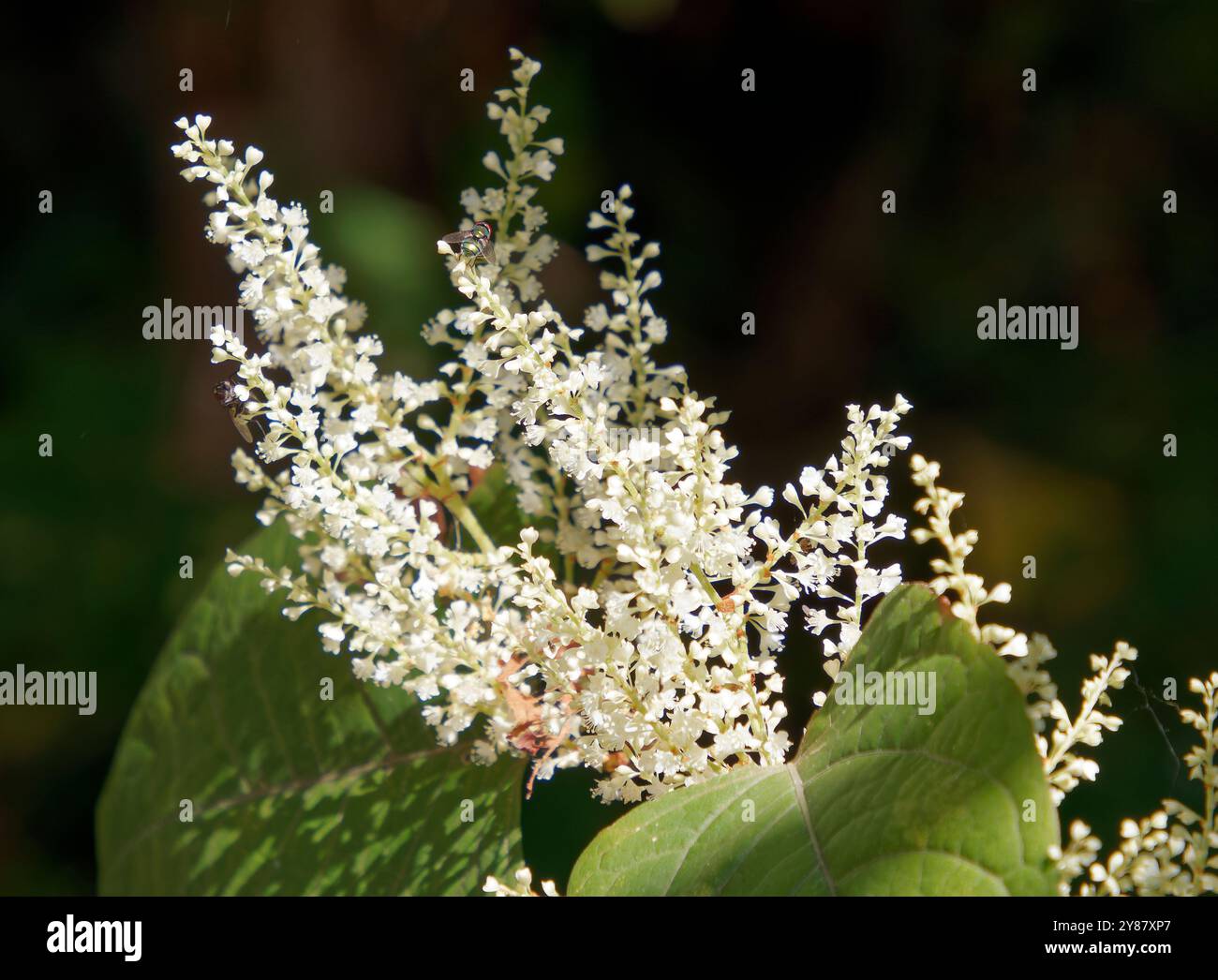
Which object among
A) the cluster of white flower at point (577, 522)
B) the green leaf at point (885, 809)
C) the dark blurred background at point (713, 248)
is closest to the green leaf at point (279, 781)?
the cluster of white flower at point (577, 522)

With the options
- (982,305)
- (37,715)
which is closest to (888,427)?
(982,305)

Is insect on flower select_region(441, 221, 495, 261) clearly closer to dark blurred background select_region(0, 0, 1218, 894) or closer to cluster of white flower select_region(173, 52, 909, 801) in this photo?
cluster of white flower select_region(173, 52, 909, 801)

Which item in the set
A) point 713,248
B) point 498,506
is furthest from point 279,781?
point 713,248

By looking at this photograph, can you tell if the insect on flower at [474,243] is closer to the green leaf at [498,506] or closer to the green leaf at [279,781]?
the green leaf at [498,506]

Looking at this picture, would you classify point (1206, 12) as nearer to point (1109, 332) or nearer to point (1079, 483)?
point (1109, 332)

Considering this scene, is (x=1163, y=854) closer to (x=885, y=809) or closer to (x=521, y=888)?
(x=885, y=809)

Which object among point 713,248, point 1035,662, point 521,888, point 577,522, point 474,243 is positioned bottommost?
point 521,888
